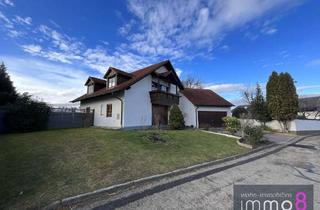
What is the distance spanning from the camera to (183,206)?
13.4ft

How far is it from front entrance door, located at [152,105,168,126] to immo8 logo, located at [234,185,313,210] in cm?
1343

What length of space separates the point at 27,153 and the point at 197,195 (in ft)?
23.5

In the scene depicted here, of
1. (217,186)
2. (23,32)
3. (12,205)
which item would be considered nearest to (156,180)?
(217,186)

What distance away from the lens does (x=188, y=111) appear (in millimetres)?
22359

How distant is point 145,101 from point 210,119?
9.26 metres

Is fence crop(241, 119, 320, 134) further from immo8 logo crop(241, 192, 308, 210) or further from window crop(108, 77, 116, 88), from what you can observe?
immo8 logo crop(241, 192, 308, 210)

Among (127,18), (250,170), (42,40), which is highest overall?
(127,18)

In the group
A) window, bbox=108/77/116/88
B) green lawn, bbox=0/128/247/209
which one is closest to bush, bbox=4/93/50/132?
window, bbox=108/77/116/88

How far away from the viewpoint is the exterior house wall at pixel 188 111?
21.9 m

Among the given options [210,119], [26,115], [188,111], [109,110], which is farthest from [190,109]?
[26,115]

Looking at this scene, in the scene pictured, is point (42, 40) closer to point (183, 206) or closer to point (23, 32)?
point (23, 32)

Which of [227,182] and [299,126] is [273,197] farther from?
[299,126]

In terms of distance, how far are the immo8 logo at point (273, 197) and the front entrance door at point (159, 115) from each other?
529 inches

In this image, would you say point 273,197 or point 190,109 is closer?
point 273,197
